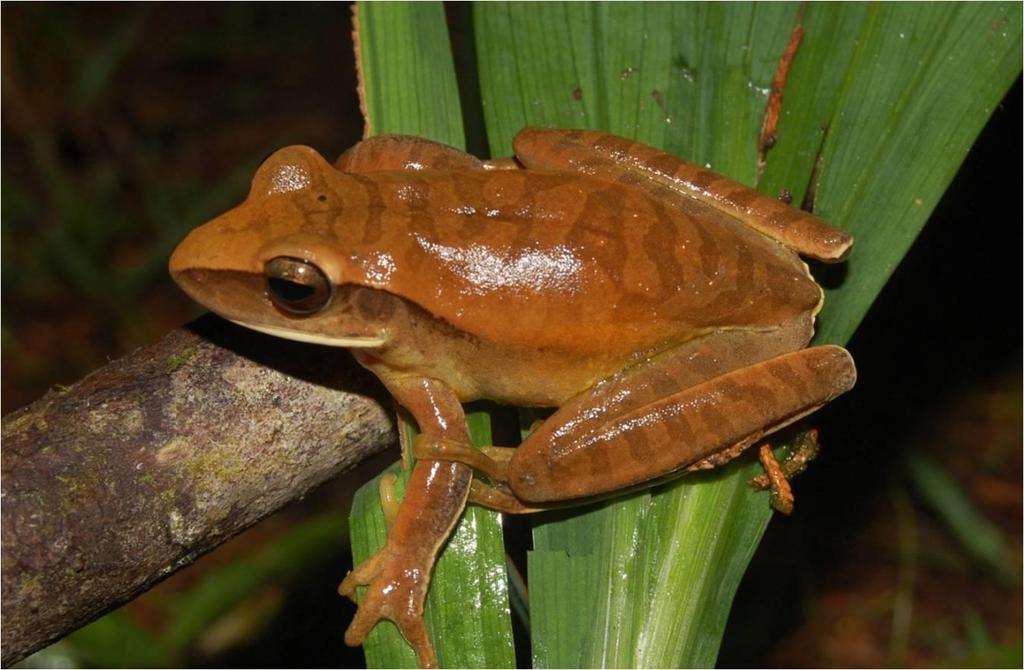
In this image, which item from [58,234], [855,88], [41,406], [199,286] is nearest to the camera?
[41,406]

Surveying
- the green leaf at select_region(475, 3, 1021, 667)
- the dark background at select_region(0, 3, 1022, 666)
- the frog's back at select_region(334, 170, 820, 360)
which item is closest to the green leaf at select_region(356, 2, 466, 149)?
the green leaf at select_region(475, 3, 1021, 667)

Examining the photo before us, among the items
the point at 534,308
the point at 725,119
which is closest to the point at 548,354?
the point at 534,308

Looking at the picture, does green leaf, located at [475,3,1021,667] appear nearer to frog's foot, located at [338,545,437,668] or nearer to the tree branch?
frog's foot, located at [338,545,437,668]

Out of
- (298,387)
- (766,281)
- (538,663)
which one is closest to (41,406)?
(298,387)

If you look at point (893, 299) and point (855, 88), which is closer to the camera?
point (855, 88)

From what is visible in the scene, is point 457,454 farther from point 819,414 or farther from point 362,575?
point 819,414

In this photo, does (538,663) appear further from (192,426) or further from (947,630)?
(947,630)

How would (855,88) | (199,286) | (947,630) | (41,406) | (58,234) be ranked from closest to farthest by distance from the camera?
(41,406), (199,286), (855,88), (947,630), (58,234)

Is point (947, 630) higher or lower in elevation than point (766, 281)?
lower
